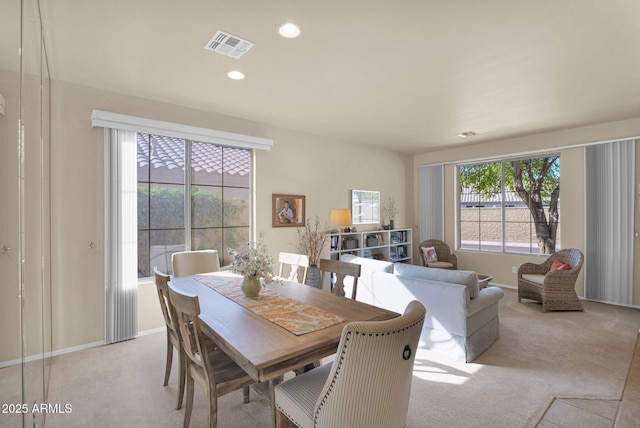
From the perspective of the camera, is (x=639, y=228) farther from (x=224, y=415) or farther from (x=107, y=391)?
(x=107, y=391)

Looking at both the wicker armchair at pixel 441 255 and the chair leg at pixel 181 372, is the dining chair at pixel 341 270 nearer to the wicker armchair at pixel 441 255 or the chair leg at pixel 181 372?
the chair leg at pixel 181 372

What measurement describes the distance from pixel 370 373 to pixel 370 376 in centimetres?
1

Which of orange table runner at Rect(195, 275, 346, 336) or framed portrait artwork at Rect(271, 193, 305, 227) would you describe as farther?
framed portrait artwork at Rect(271, 193, 305, 227)

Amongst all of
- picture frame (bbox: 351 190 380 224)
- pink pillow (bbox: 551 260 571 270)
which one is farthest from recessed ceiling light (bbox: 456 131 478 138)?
pink pillow (bbox: 551 260 571 270)

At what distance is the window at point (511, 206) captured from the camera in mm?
5559

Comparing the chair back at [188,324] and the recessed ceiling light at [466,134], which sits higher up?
the recessed ceiling light at [466,134]

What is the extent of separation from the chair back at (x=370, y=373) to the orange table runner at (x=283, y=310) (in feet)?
1.46

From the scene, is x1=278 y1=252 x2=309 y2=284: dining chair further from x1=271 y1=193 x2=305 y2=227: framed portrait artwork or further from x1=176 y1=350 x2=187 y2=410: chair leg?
x1=271 y1=193 x2=305 y2=227: framed portrait artwork

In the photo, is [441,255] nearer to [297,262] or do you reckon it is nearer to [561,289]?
[561,289]

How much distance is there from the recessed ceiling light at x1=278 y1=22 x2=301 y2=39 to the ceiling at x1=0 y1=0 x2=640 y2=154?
0.06 m

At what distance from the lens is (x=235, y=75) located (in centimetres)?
311

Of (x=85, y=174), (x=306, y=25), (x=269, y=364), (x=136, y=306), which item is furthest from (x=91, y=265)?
(x=306, y=25)

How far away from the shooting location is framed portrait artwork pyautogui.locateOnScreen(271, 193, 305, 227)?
15.9 ft

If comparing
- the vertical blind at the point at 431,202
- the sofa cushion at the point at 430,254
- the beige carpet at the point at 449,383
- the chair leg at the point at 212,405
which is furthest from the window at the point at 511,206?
the chair leg at the point at 212,405
